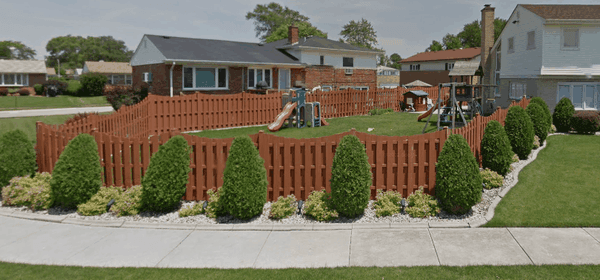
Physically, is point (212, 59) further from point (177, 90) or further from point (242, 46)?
point (242, 46)

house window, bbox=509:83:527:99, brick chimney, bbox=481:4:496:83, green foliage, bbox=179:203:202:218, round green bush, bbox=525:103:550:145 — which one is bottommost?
green foliage, bbox=179:203:202:218

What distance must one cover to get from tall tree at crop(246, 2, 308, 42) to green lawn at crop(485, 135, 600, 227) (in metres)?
87.2

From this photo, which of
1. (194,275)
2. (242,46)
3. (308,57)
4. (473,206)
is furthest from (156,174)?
(308,57)

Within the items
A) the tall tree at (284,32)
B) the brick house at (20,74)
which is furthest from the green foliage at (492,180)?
the brick house at (20,74)

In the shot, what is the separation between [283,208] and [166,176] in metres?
2.32

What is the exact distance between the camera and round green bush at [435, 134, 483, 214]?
8.48 metres

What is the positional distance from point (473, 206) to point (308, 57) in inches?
1292

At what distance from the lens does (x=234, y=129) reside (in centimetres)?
2084

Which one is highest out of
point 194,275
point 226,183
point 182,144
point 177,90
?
point 177,90

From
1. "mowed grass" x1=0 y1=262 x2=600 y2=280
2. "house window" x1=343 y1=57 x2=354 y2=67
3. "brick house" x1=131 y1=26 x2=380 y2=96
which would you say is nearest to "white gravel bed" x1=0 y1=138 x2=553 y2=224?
"mowed grass" x1=0 y1=262 x2=600 y2=280

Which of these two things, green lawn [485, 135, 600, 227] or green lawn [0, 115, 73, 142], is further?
green lawn [0, 115, 73, 142]

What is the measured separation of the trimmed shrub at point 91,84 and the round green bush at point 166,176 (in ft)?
168

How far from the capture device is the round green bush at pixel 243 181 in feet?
27.7

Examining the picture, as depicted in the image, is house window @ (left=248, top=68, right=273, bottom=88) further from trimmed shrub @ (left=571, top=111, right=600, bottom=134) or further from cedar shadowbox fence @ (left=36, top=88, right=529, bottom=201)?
cedar shadowbox fence @ (left=36, top=88, right=529, bottom=201)
